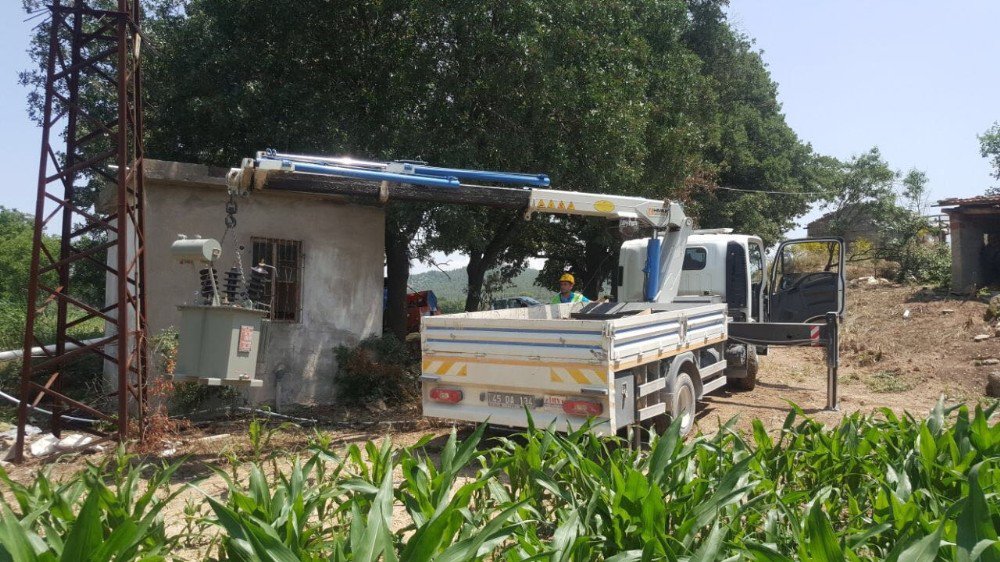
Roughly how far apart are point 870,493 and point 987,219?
19335 millimetres

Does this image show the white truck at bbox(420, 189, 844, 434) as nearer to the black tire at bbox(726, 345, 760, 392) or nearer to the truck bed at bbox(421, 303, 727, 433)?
the truck bed at bbox(421, 303, 727, 433)

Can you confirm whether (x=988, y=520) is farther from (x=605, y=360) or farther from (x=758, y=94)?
(x=758, y=94)

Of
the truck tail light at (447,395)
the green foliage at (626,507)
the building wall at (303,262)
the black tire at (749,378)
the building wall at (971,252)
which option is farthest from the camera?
the building wall at (971,252)

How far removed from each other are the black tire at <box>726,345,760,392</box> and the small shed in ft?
18.5

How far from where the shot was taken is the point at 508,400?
24.1 ft

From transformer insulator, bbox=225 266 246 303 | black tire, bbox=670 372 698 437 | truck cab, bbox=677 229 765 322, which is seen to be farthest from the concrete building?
transformer insulator, bbox=225 266 246 303

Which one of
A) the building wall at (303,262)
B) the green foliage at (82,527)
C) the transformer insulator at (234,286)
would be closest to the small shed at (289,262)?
the building wall at (303,262)

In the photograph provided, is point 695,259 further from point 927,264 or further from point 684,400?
point 927,264

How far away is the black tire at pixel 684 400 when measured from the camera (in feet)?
26.4

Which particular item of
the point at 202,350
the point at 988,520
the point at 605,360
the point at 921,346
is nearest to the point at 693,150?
the point at 921,346

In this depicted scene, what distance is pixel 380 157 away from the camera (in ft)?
39.8

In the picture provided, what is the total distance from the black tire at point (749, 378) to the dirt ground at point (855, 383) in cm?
20

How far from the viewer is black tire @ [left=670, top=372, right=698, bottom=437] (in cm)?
804

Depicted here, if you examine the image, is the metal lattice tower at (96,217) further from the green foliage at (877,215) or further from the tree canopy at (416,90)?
the green foliage at (877,215)
